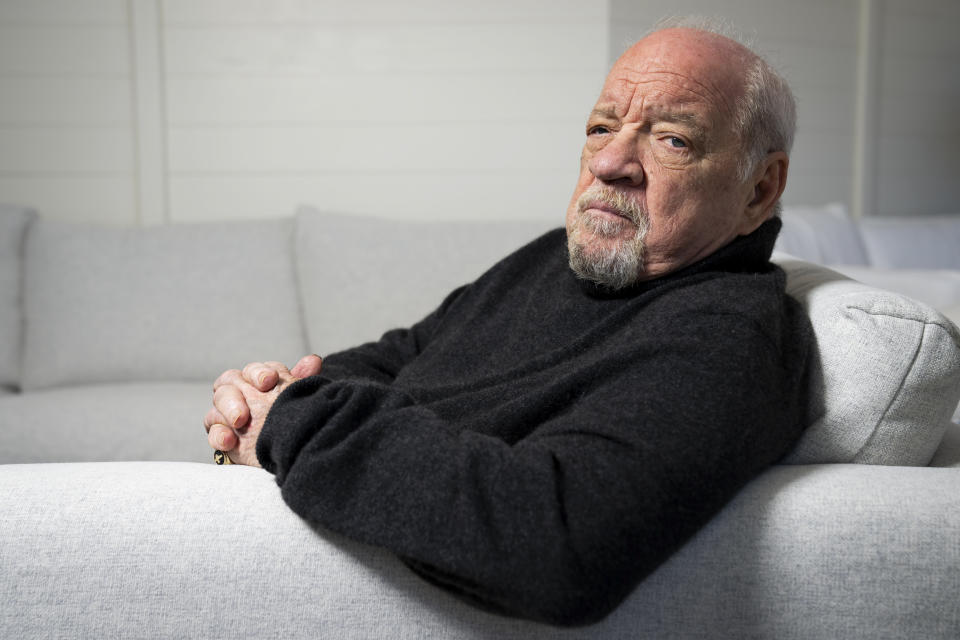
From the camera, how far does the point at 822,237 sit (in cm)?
280

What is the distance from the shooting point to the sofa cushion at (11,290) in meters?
2.41

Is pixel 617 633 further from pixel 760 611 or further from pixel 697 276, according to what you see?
pixel 697 276

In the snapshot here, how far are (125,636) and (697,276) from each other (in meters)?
0.81

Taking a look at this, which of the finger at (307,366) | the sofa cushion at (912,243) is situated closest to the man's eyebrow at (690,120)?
A: the finger at (307,366)

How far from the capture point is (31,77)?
291cm

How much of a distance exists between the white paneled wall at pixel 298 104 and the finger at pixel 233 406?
1923mm

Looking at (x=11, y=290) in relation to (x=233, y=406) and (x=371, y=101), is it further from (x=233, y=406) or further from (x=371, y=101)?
(x=233, y=406)

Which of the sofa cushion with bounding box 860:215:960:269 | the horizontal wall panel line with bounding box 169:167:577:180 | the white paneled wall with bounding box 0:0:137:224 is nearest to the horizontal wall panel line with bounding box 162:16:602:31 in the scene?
the white paneled wall with bounding box 0:0:137:224

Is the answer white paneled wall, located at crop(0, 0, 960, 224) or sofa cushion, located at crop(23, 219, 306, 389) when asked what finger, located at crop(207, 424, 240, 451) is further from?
white paneled wall, located at crop(0, 0, 960, 224)

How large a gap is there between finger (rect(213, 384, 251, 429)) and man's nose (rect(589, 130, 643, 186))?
2.03 ft

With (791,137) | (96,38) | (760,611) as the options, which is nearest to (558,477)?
(760,611)

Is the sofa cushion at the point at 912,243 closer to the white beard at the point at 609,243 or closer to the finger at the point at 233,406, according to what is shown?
the white beard at the point at 609,243

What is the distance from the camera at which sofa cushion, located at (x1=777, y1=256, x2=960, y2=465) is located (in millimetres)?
976

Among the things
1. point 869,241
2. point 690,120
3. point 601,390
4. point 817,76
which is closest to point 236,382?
point 601,390
